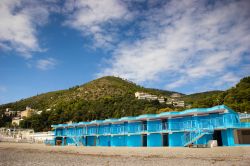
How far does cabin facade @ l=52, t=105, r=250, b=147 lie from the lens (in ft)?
100

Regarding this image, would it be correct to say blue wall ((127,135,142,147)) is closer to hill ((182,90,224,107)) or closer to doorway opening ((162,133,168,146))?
doorway opening ((162,133,168,146))

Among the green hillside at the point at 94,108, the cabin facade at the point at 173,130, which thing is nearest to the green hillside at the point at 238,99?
the cabin facade at the point at 173,130

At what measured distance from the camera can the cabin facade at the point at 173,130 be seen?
3058 centimetres

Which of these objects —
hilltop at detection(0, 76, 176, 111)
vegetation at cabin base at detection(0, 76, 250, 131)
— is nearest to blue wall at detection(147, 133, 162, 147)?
vegetation at cabin base at detection(0, 76, 250, 131)

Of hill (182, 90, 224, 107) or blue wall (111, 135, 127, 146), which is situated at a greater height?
hill (182, 90, 224, 107)

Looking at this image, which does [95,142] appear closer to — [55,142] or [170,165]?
[55,142]

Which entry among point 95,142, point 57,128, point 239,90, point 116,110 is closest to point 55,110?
point 116,110

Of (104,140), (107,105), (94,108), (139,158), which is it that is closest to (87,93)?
(107,105)

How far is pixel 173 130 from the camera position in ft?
115

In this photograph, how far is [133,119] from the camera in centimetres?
4016

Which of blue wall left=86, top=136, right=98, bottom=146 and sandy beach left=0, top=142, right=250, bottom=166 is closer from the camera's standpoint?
sandy beach left=0, top=142, right=250, bottom=166

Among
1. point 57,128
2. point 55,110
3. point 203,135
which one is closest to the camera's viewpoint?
point 203,135

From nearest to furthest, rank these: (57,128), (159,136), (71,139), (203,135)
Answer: (203,135) < (159,136) < (71,139) < (57,128)

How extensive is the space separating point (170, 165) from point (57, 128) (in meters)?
49.8
